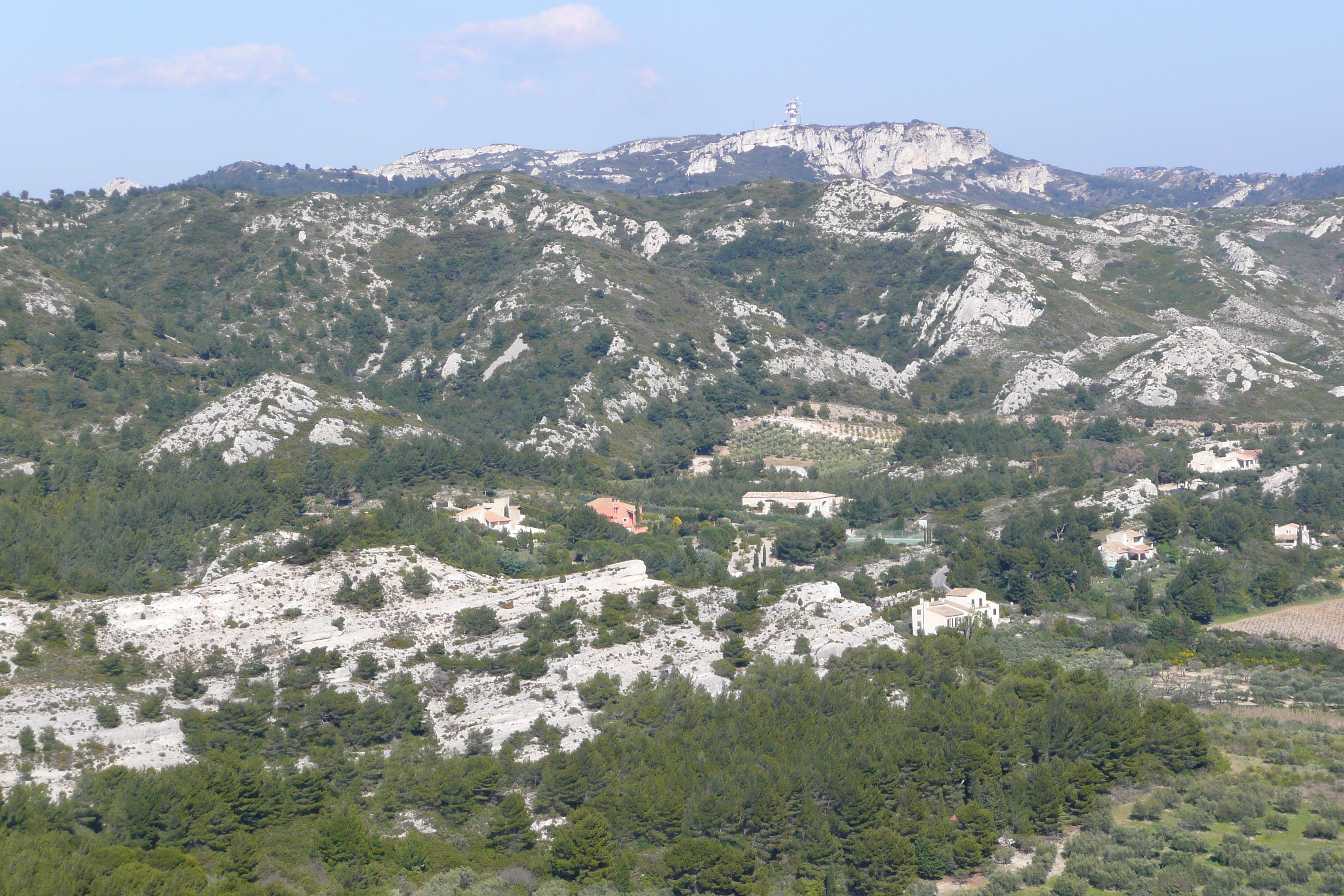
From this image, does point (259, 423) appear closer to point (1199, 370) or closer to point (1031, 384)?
point (1031, 384)

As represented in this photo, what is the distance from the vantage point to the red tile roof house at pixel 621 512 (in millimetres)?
104438

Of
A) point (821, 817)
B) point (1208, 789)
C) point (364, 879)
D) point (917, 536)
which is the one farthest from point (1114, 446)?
point (364, 879)

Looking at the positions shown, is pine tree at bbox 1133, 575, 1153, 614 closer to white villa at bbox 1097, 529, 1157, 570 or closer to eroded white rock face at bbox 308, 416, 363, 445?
white villa at bbox 1097, 529, 1157, 570

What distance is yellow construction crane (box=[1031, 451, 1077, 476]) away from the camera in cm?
13088

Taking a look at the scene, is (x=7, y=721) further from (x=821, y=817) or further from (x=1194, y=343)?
(x=1194, y=343)

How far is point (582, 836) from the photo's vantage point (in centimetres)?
4925

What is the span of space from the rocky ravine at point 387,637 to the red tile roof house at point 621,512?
2609 centimetres

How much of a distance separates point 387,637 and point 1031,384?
118934mm

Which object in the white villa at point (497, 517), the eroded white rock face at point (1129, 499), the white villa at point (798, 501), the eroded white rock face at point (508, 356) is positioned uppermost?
the eroded white rock face at point (508, 356)

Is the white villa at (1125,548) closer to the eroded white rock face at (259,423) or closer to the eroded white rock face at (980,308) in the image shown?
the eroded white rock face at (259,423)

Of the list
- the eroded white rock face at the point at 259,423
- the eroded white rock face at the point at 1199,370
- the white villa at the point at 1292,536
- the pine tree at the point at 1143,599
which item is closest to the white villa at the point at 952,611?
the pine tree at the point at 1143,599

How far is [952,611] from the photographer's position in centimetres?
7806

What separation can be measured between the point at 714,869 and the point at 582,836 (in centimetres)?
521

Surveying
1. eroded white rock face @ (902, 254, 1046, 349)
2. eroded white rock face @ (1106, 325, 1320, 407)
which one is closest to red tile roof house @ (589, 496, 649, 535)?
eroded white rock face @ (1106, 325, 1320, 407)
